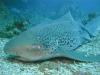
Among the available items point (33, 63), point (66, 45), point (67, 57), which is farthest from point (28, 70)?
point (66, 45)

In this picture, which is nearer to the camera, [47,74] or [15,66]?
[47,74]

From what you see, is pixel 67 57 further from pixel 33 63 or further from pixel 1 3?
pixel 1 3

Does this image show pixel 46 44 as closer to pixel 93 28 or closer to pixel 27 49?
pixel 27 49

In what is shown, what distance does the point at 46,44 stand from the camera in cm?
450

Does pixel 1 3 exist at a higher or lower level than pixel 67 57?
higher

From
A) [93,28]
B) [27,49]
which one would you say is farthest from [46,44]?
[93,28]

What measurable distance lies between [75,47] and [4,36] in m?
2.47

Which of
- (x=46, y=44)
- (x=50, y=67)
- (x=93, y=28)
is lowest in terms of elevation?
(x=50, y=67)

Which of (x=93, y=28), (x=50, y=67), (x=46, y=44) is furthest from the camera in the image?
(x=93, y=28)

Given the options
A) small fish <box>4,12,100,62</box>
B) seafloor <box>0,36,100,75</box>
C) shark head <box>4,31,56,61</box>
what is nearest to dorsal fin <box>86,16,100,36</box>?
small fish <box>4,12,100,62</box>

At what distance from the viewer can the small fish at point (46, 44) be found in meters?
4.24

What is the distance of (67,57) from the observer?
4.43m

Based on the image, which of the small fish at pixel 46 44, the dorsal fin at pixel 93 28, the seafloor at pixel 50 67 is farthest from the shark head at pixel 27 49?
the dorsal fin at pixel 93 28

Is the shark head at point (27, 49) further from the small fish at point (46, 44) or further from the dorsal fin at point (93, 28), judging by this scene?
the dorsal fin at point (93, 28)
